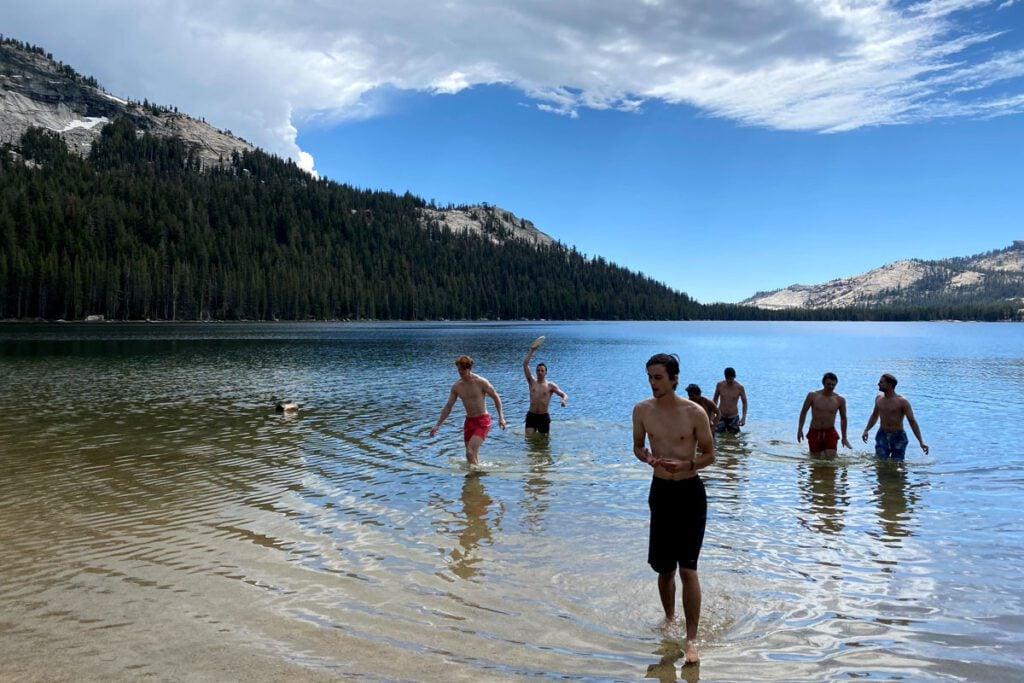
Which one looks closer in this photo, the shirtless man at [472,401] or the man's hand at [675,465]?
the man's hand at [675,465]

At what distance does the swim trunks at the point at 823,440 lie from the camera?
650 inches

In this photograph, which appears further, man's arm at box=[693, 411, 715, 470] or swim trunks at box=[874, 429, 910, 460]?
swim trunks at box=[874, 429, 910, 460]

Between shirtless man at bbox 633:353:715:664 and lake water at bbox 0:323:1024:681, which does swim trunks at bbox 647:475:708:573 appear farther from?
lake water at bbox 0:323:1024:681

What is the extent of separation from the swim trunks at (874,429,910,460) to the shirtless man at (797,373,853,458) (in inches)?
31.3

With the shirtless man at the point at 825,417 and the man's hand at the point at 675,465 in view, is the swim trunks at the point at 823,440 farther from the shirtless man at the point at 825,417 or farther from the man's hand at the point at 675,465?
the man's hand at the point at 675,465

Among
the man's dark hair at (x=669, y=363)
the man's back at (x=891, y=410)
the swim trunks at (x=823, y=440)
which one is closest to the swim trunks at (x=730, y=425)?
the swim trunks at (x=823, y=440)

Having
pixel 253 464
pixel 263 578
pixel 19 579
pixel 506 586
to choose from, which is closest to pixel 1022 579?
pixel 506 586

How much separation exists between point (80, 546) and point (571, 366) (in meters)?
44.0

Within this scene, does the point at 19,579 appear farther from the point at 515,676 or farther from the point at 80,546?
the point at 515,676

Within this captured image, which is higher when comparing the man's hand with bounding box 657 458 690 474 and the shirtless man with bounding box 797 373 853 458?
the man's hand with bounding box 657 458 690 474

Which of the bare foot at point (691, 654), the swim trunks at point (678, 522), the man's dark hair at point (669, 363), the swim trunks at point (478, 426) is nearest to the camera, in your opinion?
the bare foot at point (691, 654)

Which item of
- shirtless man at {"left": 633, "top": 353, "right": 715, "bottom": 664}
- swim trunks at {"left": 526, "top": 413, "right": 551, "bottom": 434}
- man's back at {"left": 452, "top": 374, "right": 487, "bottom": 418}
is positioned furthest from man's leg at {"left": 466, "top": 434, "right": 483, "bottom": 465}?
shirtless man at {"left": 633, "top": 353, "right": 715, "bottom": 664}

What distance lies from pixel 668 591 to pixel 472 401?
8.19m

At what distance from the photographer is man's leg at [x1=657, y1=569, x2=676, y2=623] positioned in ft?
22.4
